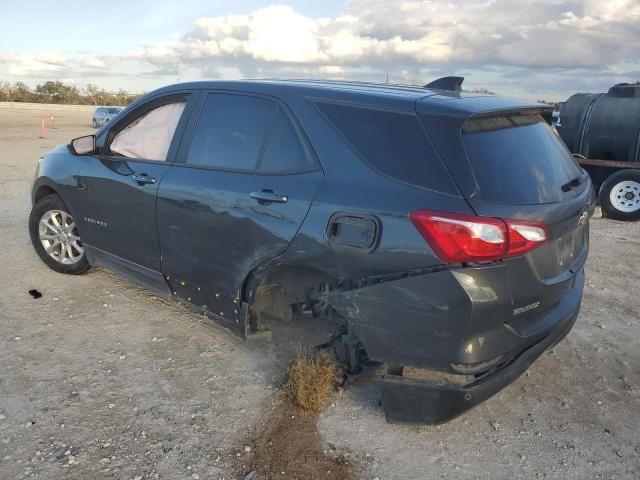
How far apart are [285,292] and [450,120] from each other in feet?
4.73

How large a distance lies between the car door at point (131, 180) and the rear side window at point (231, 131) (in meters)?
0.25

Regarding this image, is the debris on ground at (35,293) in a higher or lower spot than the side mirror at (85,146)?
lower

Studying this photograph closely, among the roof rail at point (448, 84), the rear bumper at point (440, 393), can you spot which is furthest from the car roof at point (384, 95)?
the rear bumper at point (440, 393)

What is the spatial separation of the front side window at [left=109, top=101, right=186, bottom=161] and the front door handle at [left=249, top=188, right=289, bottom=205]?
109cm

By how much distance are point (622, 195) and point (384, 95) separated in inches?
294

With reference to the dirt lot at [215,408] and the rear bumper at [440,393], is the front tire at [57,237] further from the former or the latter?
the rear bumper at [440,393]

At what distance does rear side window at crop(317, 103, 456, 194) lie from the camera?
2715 millimetres

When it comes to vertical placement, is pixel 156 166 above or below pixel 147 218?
above

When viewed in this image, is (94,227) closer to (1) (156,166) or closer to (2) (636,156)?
(1) (156,166)

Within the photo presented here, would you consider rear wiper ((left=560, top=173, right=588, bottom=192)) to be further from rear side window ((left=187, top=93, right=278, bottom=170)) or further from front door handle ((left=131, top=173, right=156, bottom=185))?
front door handle ((left=131, top=173, right=156, bottom=185))

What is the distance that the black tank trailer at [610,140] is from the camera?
29.3 ft

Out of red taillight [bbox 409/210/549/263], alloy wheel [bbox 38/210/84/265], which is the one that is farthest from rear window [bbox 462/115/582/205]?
alloy wheel [bbox 38/210/84/265]

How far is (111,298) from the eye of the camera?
477cm

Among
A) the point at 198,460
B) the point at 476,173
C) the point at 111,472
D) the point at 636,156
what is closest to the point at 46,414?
the point at 111,472
